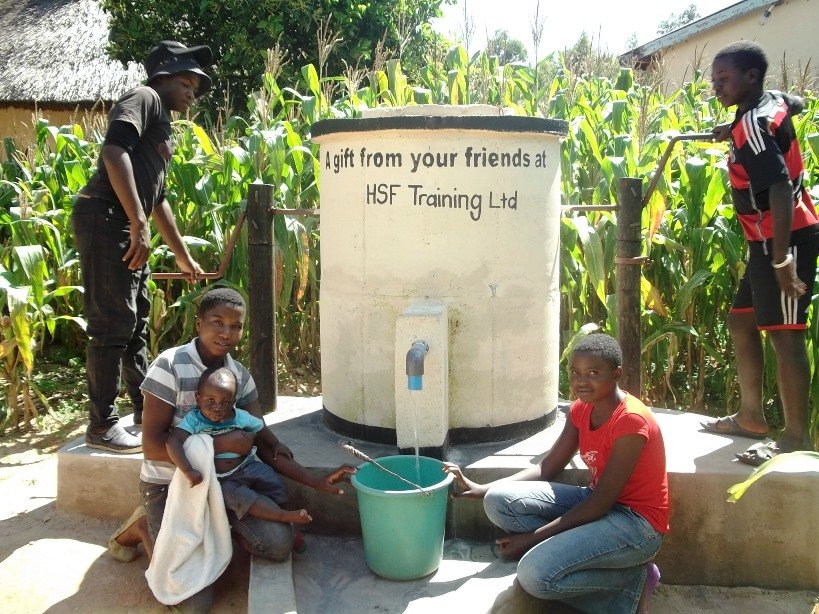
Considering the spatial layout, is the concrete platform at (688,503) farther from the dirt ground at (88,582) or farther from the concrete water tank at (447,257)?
the concrete water tank at (447,257)

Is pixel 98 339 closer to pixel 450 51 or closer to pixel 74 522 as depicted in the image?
pixel 74 522

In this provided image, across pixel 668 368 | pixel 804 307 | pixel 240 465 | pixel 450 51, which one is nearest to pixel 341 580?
pixel 240 465

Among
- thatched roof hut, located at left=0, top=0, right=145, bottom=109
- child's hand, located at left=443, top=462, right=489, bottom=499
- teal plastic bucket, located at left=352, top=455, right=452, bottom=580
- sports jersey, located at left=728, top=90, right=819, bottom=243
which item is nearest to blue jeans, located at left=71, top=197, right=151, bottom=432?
teal plastic bucket, located at left=352, top=455, right=452, bottom=580

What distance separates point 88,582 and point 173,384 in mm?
907

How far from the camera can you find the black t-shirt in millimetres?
3186

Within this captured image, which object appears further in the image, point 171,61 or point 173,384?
point 171,61

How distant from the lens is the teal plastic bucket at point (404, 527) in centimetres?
270

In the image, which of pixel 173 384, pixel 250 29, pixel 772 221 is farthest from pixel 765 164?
pixel 250 29

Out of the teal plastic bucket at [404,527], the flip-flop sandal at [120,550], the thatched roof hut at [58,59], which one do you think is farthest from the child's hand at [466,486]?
the thatched roof hut at [58,59]

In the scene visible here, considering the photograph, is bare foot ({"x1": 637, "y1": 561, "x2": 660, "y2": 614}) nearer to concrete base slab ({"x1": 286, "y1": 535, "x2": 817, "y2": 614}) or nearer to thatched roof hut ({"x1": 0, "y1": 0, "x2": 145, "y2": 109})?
concrete base slab ({"x1": 286, "y1": 535, "x2": 817, "y2": 614})

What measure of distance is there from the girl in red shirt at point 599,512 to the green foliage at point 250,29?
26.5ft

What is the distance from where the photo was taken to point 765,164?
2979mm

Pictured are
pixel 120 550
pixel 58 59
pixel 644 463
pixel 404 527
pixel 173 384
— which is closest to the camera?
pixel 644 463

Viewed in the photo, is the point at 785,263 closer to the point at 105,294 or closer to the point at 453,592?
the point at 453,592
